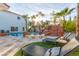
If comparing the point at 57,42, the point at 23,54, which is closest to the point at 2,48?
the point at 23,54

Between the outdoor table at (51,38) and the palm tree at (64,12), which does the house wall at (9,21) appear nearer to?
the outdoor table at (51,38)

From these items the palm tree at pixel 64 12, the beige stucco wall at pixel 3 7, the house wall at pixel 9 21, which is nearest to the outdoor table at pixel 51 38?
the palm tree at pixel 64 12

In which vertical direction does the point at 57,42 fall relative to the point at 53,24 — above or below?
below

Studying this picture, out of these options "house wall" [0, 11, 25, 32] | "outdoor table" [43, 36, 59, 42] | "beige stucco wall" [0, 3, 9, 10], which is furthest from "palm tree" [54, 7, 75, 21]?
"beige stucco wall" [0, 3, 9, 10]

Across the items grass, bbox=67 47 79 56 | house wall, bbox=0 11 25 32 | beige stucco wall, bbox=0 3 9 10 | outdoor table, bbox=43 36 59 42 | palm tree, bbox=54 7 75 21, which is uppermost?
beige stucco wall, bbox=0 3 9 10

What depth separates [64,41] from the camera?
5.29m

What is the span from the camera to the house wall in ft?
17.6

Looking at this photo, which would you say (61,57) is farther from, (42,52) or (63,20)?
(63,20)

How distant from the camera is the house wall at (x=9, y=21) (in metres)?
5.37

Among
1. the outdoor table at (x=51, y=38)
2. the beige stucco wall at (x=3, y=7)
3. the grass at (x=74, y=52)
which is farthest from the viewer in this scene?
the outdoor table at (x=51, y=38)

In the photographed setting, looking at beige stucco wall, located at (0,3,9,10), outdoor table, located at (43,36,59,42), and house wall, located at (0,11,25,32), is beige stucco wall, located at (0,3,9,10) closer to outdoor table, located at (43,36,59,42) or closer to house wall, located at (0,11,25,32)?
house wall, located at (0,11,25,32)

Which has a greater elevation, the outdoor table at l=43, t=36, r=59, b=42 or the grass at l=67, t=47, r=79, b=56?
the outdoor table at l=43, t=36, r=59, b=42

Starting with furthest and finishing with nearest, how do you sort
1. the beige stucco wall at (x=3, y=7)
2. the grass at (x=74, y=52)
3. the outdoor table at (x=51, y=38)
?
the outdoor table at (x=51, y=38), the beige stucco wall at (x=3, y=7), the grass at (x=74, y=52)

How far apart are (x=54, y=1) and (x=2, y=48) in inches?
61.4
